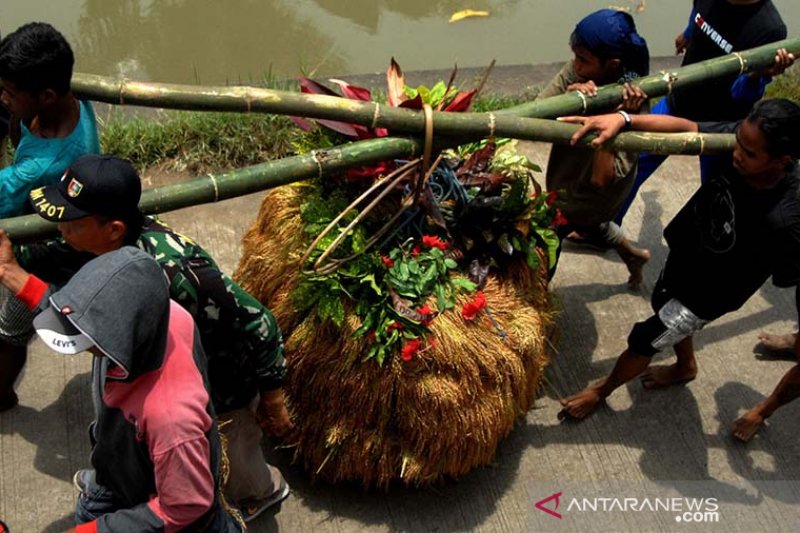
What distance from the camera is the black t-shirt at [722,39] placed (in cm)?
391

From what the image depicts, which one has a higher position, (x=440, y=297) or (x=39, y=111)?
(x=39, y=111)

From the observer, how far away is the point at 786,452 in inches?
144

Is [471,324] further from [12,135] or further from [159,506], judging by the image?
[12,135]

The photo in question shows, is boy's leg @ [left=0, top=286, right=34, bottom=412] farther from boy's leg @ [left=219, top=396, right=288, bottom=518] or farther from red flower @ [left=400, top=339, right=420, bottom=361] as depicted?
red flower @ [left=400, top=339, right=420, bottom=361]

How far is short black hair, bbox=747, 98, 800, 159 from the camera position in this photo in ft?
9.68

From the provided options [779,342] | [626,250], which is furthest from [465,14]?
[779,342]

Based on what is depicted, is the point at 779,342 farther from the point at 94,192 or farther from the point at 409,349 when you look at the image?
the point at 94,192

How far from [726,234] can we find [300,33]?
4.25 meters

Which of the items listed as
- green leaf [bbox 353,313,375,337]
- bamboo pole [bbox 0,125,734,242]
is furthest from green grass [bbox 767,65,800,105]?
green leaf [bbox 353,313,375,337]

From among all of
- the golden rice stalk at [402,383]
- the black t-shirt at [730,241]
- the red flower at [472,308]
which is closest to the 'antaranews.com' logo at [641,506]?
the golden rice stalk at [402,383]

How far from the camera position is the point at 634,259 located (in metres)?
4.23

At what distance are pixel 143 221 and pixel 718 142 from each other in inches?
76.3

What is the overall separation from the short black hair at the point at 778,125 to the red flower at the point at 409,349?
132cm

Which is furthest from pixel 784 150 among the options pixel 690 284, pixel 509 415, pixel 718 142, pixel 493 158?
pixel 509 415
